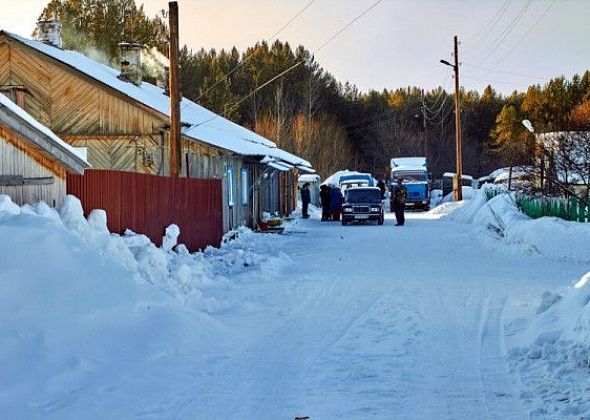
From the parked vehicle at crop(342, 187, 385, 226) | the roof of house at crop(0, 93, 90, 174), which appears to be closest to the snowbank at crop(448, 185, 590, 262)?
the parked vehicle at crop(342, 187, 385, 226)

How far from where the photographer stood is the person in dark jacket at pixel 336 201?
1506 inches

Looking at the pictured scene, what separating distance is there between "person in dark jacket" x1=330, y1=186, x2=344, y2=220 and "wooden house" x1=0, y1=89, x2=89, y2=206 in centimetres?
2625

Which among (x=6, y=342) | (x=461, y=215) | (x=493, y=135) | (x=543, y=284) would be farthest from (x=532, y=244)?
→ (x=493, y=135)

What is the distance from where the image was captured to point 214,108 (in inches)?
2785

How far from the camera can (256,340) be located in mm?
9398

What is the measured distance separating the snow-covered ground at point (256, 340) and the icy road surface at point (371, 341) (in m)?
0.03

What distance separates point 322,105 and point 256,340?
7452cm

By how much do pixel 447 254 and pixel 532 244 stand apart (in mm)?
Result: 2054

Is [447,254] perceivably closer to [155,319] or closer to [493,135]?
[155,319]

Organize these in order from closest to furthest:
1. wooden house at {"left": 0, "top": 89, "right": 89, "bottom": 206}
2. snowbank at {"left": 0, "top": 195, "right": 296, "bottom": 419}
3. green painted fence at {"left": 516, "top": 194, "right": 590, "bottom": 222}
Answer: snowbank at {"left": 0, "top": 195, "right": 296, "bottom": 419}
wooden house at {"left": 0, "top": 89, "right": 89, "bottom": 206}
green painted fence at {"left": 516, "top": 194, "right": 590, "bottom": 222}

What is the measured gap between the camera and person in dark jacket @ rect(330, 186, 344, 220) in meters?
38.2

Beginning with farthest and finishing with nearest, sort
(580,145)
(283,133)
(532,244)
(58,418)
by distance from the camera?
(283,133), (580,145), (532,244), (58,418)

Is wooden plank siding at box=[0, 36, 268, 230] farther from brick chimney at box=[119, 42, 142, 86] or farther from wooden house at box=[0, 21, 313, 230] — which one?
brick chimney at box=[119, 42, 142, 86]

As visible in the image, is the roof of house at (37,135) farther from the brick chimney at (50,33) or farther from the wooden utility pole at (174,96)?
A: the brick chimney at (50,33)
